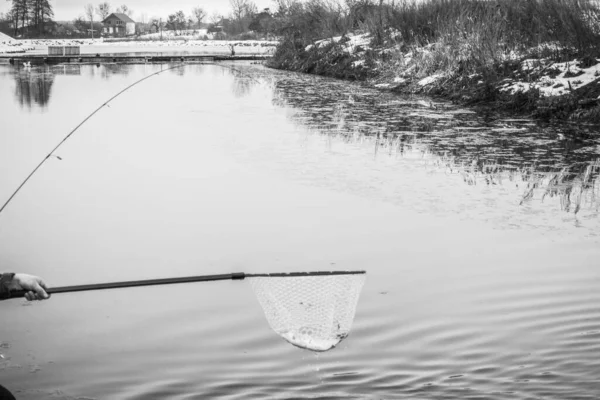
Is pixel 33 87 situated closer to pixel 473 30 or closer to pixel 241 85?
pixel 241 85

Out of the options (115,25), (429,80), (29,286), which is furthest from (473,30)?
(115,25)

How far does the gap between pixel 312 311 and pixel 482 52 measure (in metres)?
18.4

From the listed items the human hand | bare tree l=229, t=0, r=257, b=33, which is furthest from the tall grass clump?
bare tree l=229, t=0, r=257, b=33

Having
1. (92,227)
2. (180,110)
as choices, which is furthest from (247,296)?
(180,110)

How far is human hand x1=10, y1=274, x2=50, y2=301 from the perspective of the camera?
4.00 meters

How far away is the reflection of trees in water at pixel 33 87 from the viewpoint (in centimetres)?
2302

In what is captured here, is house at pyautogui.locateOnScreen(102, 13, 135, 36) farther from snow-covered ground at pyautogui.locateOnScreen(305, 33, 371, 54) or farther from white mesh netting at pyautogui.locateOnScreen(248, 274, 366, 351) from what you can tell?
white mesh netting at pyautogui.locateOnScreen(248, 274, 366, 351)

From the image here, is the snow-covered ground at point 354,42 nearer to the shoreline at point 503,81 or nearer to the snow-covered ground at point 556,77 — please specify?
the shoreline at point 503,81

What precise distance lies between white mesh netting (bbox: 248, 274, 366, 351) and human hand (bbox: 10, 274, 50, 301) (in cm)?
127

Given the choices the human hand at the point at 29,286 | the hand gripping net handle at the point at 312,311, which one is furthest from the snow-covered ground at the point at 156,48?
the human hand at the point at 29,286

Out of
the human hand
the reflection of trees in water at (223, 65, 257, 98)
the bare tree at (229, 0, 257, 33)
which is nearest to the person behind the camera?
the human hand

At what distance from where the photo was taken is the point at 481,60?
71.4 ft

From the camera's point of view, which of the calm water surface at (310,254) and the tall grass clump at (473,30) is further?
the tall grass clump at (473,30)

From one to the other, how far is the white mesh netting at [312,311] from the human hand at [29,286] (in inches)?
49.9
